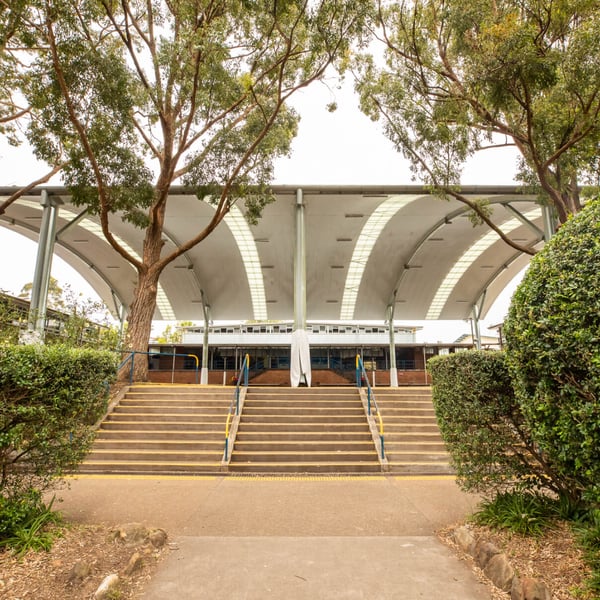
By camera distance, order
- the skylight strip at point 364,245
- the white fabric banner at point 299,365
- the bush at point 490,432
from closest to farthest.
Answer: the bush at point 490,432 < the white fabric banner at point 299,365 < the skylight strip at point 364,245

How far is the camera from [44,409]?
3.41 m

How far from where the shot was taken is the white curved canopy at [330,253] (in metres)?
16.4

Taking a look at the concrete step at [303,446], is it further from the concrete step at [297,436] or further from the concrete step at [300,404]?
the concrete step at [300,404]

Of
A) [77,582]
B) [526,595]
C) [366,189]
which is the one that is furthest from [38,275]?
[526,595]

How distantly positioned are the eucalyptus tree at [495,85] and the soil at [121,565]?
764cm

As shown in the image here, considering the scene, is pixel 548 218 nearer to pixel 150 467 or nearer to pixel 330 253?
pixel 330 253

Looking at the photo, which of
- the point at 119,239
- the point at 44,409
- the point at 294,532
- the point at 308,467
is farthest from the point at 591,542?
the point at 119,239

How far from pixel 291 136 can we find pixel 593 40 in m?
7.65

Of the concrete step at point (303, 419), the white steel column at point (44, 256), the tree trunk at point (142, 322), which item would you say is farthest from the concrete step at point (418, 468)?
the white steel column at point (44, 256)

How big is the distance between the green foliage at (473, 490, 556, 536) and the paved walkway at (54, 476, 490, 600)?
1.71 feet

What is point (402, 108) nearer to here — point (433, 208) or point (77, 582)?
point (433, 208)

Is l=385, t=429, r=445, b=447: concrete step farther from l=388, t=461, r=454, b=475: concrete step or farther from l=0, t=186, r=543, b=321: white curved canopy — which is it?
l=0, t=186, r=543, b=321: white curved canopy

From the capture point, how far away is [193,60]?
8781 millimetres

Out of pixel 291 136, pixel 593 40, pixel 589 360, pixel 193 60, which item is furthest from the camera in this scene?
pixel 291 136
